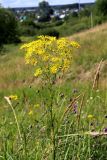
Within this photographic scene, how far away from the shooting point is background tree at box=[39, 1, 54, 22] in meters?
121

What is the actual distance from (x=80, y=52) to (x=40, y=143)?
19849 millimetres

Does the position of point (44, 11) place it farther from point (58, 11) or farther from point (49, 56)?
point (49, 56)

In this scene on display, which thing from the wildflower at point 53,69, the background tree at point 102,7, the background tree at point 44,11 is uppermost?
the wildflower at point 53,69

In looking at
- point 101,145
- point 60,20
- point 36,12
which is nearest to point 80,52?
point 101,145

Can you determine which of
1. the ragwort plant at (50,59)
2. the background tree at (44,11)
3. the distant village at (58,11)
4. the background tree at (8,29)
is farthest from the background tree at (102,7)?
the ragwort plant at (50,59)

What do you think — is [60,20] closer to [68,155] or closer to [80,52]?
[80,52]

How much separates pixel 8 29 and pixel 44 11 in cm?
5996

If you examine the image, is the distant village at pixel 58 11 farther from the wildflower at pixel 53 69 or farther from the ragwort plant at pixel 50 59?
the wildflower at pixel 53 69

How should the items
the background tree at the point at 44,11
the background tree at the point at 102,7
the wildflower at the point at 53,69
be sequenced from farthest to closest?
the background tree at the point at 44,11, the background tree at the point at 102,7, the wildflower at the point at 53,69

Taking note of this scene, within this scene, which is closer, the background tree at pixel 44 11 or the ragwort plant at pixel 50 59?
the ragwort plant at pixel 50 59

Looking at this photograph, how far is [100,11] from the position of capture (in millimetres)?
77250

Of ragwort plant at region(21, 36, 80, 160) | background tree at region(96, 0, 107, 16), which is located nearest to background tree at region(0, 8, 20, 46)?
background tree at region(96, 0, 107, 16)

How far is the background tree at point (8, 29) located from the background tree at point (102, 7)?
15146 mm

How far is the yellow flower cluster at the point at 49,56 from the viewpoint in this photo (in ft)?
9.00
